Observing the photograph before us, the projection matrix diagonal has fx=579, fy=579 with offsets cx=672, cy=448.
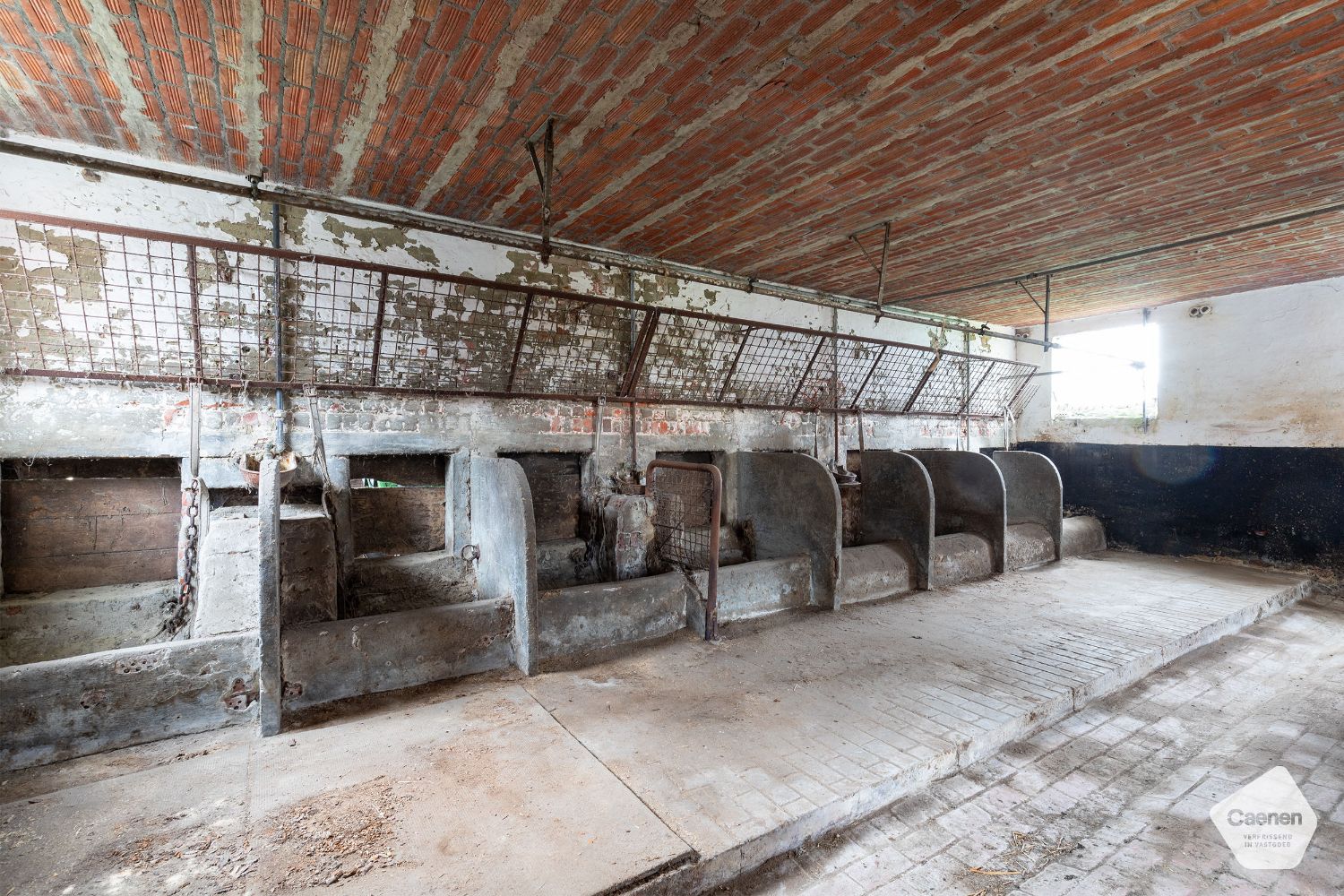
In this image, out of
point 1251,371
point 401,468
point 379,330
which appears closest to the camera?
point 379,330

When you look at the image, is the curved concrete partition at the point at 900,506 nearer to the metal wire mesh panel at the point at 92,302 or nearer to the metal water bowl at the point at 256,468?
the metal water bowl at the point at 256,468

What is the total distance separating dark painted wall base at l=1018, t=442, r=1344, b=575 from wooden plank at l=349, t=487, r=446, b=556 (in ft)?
22.5

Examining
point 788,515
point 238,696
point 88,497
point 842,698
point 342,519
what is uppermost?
point 88,497

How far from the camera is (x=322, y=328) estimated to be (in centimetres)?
322

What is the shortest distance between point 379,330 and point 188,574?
1521 mm

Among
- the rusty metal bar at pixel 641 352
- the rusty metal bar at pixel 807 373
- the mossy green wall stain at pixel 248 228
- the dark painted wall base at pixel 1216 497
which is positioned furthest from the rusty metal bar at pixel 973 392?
the mossy green wall stain at pixel 248 228

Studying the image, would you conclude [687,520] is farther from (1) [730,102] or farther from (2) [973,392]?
(2) [973,392]

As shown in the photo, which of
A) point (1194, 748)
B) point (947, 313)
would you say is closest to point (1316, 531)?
point (947, 313)

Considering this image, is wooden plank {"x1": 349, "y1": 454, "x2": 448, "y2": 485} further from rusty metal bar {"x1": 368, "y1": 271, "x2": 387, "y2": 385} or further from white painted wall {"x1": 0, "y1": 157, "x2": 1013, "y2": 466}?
rusty metal bar {"x1": 368, "y1": 271, "x2": 387, "y2": 385}

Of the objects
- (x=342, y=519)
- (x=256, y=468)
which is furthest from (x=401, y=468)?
(x=256, y=468)

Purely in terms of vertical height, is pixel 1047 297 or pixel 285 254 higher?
pixel 1047 297

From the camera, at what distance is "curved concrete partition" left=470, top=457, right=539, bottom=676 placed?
2.71 metres

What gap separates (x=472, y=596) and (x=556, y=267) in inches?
89.3

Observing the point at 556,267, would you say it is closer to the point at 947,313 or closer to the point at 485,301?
the point at 485,301
